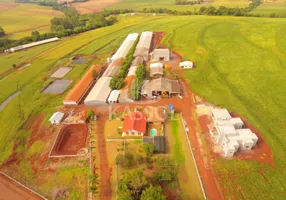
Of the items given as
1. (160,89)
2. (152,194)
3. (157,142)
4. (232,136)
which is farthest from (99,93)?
(232,136)

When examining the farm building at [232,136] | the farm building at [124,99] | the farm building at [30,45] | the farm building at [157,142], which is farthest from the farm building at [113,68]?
the farm building at [30,45]

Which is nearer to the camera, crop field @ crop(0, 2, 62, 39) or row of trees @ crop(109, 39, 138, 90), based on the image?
row of trees @ crop(109, 39, 138, 90)

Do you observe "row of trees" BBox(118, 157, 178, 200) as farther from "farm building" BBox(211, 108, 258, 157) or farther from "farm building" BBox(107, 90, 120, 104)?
"farm building" BBox(107, 90, 120, 104)

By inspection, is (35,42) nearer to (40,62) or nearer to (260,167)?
(40,62)

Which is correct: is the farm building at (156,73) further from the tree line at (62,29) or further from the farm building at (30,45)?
the tree line at (62,29)

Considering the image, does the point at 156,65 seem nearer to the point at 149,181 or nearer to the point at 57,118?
the point at 57,118

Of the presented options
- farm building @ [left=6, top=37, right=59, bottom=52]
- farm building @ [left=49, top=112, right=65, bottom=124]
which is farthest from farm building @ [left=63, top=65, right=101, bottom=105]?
farm building @ [left=6, top=37, right=59, bottom=52]
